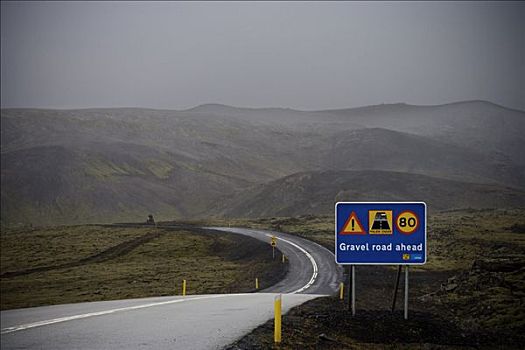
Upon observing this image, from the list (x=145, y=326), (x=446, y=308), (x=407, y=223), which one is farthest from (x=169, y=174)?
(x=145, y=326)

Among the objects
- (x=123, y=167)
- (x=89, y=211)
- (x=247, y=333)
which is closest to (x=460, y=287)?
(x=247, y=333)

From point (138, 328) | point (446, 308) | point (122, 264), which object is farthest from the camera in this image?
point (122, 264)

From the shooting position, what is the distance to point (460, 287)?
22188 mm

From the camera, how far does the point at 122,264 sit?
5438 centimetres

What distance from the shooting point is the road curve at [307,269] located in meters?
33.6

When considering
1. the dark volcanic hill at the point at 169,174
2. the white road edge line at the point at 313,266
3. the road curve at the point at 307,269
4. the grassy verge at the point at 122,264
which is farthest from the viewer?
the dark volcanic hill at the point at 169,174

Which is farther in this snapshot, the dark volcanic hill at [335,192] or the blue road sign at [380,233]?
the dark volcanic hill at [335,192]

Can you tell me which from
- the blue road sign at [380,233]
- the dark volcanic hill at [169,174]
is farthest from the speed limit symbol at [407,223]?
the dark volcanic hill at [169,174]

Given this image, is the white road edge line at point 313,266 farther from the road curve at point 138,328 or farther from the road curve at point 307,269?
the road curve at point 138,328

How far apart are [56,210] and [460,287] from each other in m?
135

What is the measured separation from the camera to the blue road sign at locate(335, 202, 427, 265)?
1576 centimetres

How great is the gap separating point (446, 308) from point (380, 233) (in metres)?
6.94

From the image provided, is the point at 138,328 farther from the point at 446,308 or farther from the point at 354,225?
the point at 446,308

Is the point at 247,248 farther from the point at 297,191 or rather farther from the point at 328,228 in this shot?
the point at 297,191
